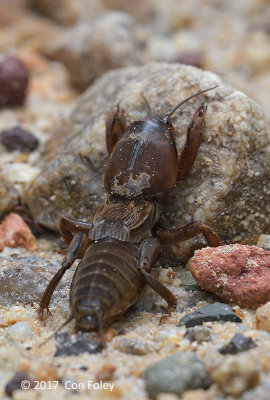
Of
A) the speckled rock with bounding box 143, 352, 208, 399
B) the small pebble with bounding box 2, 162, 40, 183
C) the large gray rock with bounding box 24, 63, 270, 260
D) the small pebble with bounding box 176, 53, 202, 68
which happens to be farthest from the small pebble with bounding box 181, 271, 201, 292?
the small pebble with bounding box 176, 53, 202, 68

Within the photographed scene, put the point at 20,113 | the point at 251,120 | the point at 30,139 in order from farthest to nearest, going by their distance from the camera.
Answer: the point at 20,113, the point at 30,139, the point at 251,120

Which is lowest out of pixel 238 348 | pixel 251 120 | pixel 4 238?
pixel 4 238

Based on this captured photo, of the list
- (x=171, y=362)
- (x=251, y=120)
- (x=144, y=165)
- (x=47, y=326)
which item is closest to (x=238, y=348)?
(x=171, y=362)

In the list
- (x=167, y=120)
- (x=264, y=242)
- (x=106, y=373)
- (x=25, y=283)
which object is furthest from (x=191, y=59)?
(x=106, y=373)

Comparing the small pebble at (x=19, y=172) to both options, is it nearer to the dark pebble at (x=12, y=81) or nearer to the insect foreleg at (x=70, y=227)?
the insect foreleg at (x=70, y=227)

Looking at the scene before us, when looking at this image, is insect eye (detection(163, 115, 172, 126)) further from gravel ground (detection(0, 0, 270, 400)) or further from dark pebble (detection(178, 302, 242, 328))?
dark pebble (detection(178, 302, 242, 328))

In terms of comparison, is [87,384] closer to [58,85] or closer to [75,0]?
[58,85]

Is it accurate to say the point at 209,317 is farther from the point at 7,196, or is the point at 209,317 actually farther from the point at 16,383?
the point at 7,196
